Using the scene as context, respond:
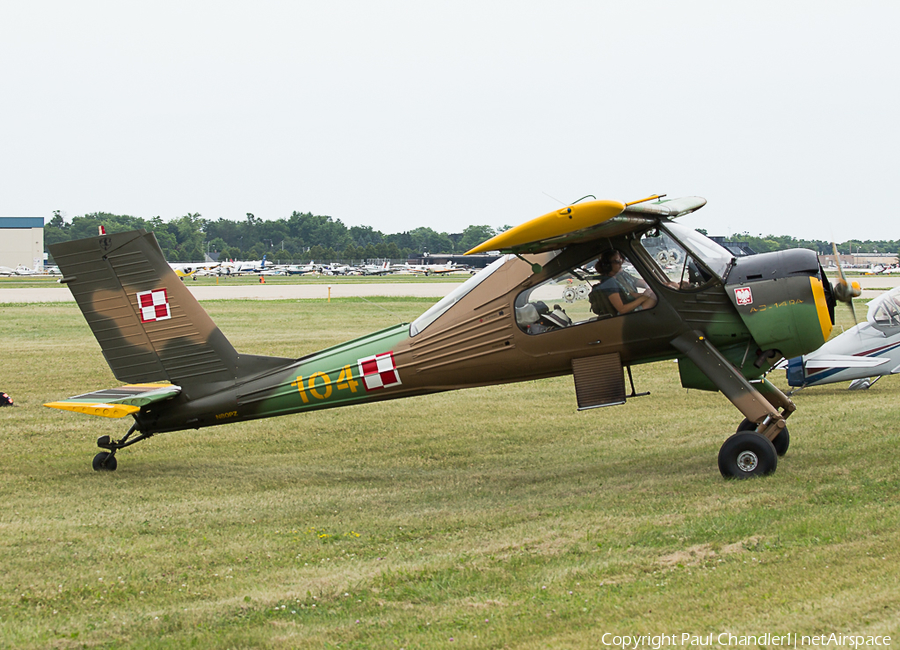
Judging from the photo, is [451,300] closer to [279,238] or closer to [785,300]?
[785,300]

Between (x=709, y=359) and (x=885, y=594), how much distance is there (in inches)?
157

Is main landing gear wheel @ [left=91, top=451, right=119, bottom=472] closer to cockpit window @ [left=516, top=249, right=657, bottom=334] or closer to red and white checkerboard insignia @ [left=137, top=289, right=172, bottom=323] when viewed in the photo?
red and white checkerboard insignia @ [left=137, top=289, right=172, bottom=323]

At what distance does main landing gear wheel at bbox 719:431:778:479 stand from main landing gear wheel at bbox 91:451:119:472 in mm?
6865

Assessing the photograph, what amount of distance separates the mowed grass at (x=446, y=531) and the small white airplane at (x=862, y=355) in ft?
1.73

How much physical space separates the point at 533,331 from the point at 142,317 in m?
4.67

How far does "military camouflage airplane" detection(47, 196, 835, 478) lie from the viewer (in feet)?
27.5

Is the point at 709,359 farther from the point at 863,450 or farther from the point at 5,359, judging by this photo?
the point at 5,359

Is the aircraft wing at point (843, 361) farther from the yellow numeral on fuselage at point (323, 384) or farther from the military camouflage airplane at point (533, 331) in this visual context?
the yellow numeral on fuselage at point (323, 384)

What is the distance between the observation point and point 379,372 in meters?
9.39

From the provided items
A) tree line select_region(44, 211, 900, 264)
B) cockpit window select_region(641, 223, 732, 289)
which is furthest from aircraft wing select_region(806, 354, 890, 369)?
tree line select_region(44, 211, 900, 264)

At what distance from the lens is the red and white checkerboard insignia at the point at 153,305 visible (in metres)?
9.82

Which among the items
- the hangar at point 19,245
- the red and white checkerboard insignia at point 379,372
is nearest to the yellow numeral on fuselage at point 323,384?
the red and white checkerboard insignia at point 379,372

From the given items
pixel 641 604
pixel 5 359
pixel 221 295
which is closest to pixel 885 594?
pixel 641 604

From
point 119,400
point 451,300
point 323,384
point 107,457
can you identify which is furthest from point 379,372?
point 107,457
